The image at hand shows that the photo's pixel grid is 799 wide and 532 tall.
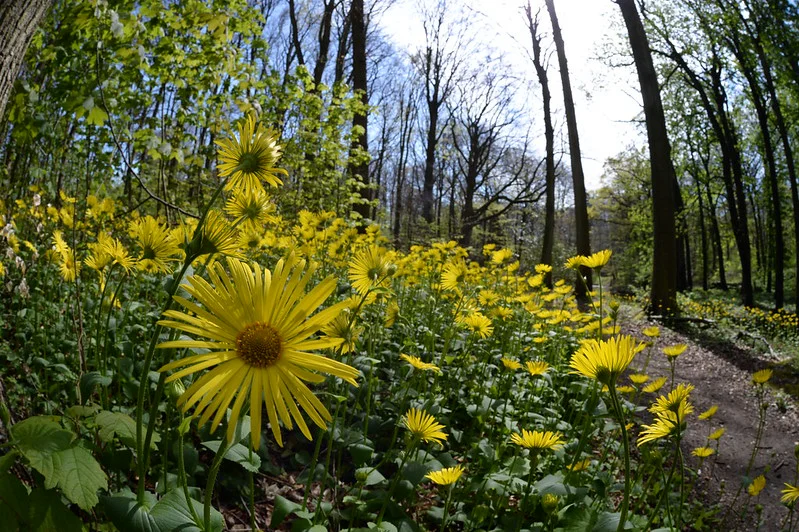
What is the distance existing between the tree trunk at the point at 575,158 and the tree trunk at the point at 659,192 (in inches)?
75.4

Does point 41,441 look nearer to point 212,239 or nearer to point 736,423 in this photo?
point 212,239

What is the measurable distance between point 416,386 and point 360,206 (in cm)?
691

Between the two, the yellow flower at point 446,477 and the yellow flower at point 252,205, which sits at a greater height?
the yellow flower at point 252,205

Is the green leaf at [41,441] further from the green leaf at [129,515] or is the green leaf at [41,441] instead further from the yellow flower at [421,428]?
the yellow flower at [421,428]

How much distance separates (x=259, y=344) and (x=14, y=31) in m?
1.27

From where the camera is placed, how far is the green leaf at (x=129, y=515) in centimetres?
81

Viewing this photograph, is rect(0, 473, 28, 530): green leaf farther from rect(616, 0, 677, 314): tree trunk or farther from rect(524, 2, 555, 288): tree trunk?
rect(524, 2, 555, 288): tree trunk

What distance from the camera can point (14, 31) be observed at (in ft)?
4.33

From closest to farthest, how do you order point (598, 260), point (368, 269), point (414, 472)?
point (414, 472) < point (368, 269) < point (598, 260)

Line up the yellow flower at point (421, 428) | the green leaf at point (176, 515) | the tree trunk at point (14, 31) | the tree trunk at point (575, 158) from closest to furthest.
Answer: the green leaf at point (176, 515), the tree trunk at point (14, 31), the yellow flower at point (421, 428), the tree trunk at point (575, 158)

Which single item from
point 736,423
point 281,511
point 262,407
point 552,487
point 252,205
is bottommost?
point 736,423

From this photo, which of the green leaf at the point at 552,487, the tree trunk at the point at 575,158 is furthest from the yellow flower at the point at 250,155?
the tree trunk at the point at 575,158

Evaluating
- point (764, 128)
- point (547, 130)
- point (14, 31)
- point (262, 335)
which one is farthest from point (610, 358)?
point (764, 128)

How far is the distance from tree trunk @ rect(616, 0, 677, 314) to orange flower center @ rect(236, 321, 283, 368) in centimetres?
1018
